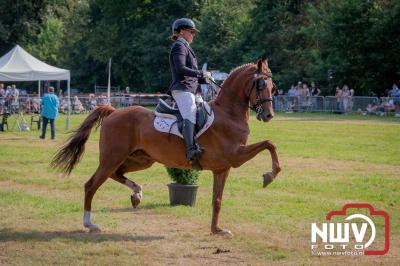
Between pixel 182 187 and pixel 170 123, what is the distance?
2.40 metres

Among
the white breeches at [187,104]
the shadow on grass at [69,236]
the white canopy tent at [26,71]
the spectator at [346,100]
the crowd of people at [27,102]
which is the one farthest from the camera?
the spectator at [346,100]

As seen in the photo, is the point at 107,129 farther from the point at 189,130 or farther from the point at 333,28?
the point at 333,28

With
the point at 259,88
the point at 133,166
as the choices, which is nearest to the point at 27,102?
the point at 133,166

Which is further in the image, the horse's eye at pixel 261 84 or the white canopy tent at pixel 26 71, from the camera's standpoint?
the white canopy tent at pixel 26 71

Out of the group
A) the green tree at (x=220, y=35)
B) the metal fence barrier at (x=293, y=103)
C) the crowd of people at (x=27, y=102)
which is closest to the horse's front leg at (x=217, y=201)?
the crowd of people at (x=27, y=102)

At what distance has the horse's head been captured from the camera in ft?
37.8

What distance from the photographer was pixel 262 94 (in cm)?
1161

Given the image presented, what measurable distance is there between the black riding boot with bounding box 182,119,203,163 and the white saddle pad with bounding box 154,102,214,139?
18 cm

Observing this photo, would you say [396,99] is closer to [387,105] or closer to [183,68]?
[387,105]

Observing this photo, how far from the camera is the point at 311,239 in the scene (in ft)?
36.0

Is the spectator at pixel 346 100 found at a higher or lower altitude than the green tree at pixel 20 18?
lower

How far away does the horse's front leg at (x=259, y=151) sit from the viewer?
11.2 m

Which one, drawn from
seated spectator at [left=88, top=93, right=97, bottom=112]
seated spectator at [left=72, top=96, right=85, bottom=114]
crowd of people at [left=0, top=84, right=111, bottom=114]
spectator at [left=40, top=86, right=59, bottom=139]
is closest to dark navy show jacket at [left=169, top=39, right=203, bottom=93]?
spectator at [left=40, top=86, right=59, bottom=139]

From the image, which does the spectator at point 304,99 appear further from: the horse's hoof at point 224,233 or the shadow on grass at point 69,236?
the shadow on grass at point 69,236
